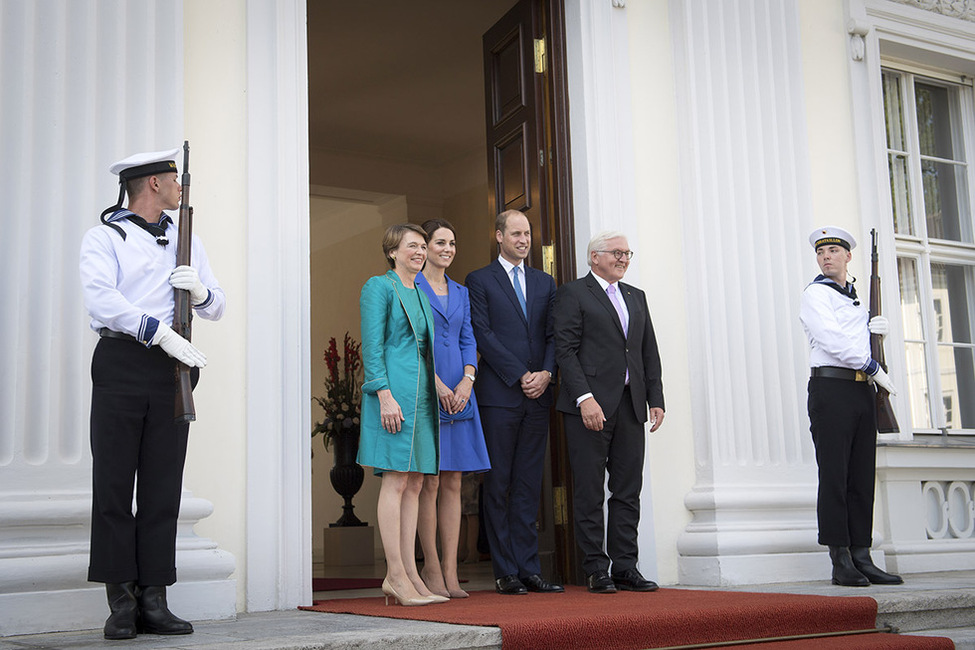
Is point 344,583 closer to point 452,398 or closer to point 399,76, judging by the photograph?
point 452,398

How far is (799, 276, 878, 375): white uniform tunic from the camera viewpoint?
4672mm

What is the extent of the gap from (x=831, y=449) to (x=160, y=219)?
2861mm

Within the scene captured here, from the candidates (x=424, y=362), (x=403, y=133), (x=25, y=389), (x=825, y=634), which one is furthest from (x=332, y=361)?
(x=825, y=634)

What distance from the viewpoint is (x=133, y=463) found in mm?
3262

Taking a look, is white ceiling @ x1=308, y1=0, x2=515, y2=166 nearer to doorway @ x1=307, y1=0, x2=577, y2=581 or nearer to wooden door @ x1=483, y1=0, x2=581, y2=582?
doorway @ x1=307, y1=0, x2=577, y2=581

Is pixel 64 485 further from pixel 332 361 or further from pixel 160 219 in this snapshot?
pixel 332 361

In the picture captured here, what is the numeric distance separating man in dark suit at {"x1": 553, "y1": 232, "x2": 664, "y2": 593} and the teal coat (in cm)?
62

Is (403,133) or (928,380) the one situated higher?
(403,133)

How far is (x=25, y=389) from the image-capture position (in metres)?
3.72

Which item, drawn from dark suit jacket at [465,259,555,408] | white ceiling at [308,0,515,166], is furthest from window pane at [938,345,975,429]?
white ceiling at [308,0,515,166]

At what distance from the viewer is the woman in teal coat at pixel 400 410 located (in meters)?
4.15

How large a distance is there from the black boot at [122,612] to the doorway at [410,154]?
2358 mm

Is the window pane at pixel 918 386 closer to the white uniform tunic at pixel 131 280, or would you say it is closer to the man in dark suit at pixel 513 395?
the man in dark suit at pixel 513 395

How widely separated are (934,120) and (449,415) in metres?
3.86
